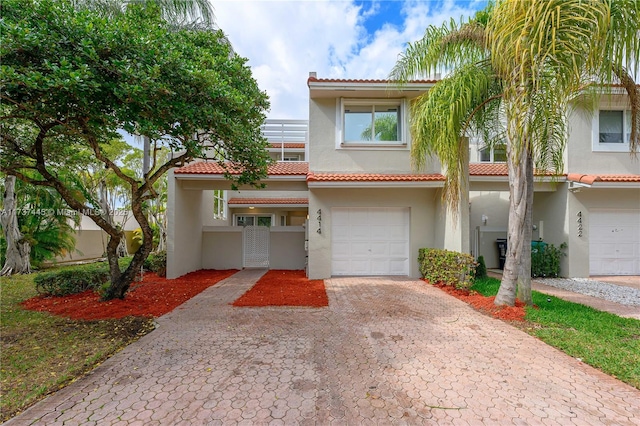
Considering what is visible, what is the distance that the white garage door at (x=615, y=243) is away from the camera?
11.4 metres

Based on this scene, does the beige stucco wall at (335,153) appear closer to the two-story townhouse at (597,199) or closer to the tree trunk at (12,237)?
the two-story townhouse at (597,199)

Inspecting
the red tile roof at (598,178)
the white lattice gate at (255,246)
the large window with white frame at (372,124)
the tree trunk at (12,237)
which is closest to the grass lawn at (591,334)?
the red tile roof at (598,178)

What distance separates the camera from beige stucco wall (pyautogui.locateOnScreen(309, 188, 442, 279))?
36.4ft

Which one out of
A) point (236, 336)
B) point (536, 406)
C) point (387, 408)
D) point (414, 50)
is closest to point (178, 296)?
point (236, 336)

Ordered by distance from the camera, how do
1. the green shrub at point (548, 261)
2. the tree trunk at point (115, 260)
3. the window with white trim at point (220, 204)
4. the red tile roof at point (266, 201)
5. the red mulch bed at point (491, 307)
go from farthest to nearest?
the window with white trim at point (220, 204), the red tile roof at point (266, 201), the green shrub at point (548, 261), the tree trunk at point (115, 260), the red mulch bed at point (491, 307)

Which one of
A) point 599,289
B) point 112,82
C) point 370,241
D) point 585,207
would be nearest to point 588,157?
point 585,207

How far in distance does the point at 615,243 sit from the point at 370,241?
9.48m

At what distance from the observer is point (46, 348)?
498 centimetres

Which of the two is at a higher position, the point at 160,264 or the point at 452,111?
the point at 452,111

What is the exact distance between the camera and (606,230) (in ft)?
37.3

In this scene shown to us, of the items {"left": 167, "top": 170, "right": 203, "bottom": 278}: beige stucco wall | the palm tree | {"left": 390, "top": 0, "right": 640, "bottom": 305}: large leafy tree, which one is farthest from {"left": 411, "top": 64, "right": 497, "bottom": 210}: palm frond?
the palm tree

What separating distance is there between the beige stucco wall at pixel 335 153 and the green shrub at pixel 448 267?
3.33m

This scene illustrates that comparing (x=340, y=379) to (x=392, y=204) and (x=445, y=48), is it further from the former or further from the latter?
(x=392, y=204)

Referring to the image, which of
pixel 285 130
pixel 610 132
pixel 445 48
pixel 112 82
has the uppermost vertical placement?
pixel 285 130
